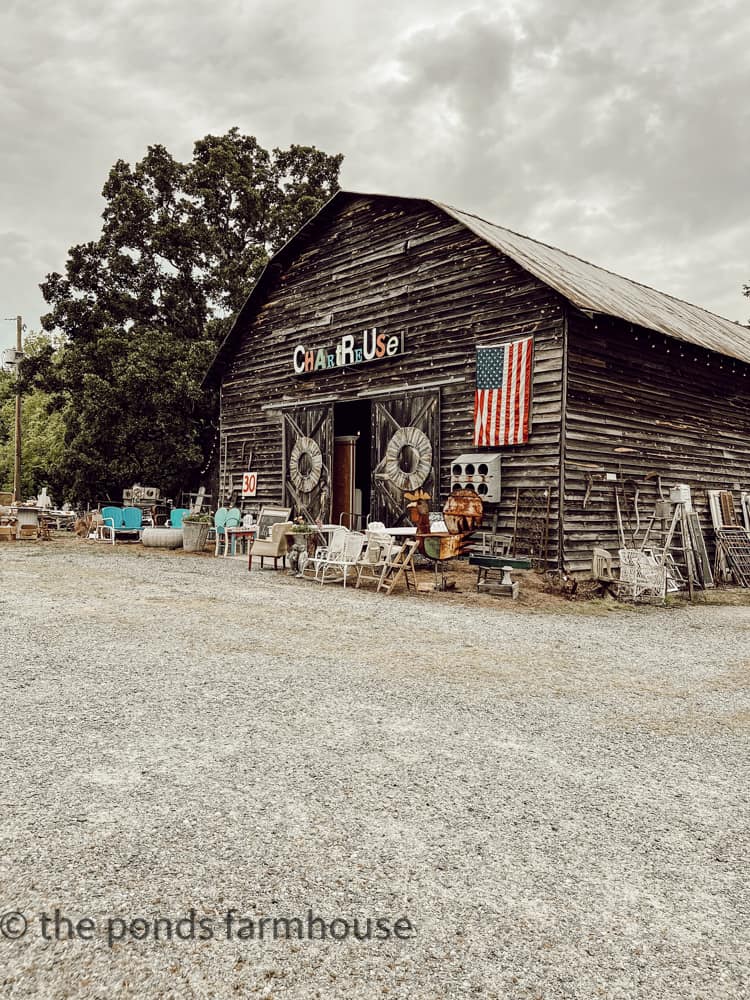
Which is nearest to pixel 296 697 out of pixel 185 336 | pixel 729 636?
pixel 729 636

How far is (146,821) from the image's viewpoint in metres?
2.62

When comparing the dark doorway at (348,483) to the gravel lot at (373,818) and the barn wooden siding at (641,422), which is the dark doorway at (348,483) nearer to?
the barn wooden siding at (641,422)

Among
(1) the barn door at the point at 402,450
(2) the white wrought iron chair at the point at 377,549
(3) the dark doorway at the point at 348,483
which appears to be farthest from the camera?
(3) the dark doorway at the point at 348,483

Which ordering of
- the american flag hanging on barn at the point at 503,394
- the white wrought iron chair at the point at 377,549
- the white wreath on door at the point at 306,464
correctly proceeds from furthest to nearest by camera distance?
the white wreath on door at the point at 306,464 < the american flag hanging on barn at the point at 503,394 < the white wrought iron chair at the point at 377,549

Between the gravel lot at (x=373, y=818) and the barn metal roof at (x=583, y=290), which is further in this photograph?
the barn metal roof at (x=583, y=290)

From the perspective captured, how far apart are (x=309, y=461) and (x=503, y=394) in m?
5.29

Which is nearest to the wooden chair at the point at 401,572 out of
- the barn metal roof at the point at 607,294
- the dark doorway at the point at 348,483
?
the dark doorway at the point at 348,483

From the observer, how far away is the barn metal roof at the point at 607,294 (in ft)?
34.7

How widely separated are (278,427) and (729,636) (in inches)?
432

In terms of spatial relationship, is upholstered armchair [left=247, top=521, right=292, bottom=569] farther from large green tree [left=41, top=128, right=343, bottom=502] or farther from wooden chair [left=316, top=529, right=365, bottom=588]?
large green tree [left=41, top=128, right=343, bottom=502]

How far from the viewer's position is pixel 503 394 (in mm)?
11070

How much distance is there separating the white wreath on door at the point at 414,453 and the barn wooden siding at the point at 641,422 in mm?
2818

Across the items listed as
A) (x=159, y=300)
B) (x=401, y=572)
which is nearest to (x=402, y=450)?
(x=401, y=572)

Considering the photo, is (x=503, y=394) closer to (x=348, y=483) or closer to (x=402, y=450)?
(x=402, y=450)
